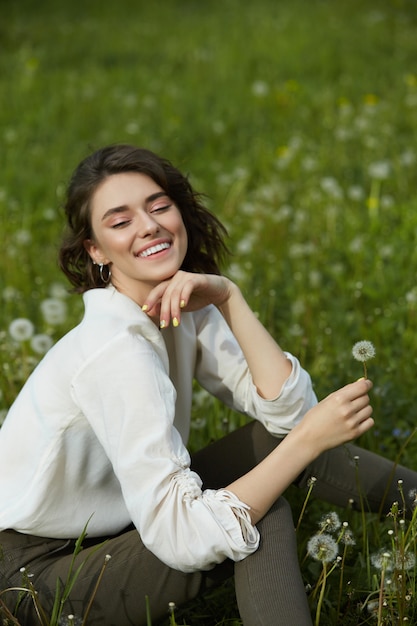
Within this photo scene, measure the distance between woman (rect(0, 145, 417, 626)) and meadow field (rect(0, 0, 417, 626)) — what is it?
6.4 inches

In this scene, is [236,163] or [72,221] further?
[236,163]

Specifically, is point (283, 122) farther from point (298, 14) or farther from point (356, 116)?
point (298, 14)

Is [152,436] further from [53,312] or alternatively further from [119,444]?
[53,312]

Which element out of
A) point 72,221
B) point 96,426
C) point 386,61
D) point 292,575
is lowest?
point 292,575

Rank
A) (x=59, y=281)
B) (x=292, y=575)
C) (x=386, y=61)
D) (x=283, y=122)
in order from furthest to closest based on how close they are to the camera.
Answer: (x=386, y=61) → (x=283, y=122) → (x=59, y=281) → (x=292, y=575)

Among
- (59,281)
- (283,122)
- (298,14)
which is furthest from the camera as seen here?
(298,14)

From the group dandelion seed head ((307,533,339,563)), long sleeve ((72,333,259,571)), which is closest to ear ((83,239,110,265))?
long sleeve ((72,333,259,571))

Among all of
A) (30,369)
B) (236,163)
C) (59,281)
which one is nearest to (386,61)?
(236,163)

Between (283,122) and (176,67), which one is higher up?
(176,67)

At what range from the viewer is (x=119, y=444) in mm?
1931

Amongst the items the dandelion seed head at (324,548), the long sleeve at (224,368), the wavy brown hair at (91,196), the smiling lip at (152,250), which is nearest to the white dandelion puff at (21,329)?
the wavy brown hair at (91,196)

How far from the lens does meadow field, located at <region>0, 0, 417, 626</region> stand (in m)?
2.95

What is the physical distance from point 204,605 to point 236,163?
3.84 meters

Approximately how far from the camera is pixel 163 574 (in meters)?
2.00
